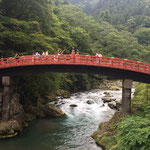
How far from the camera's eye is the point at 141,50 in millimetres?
77875

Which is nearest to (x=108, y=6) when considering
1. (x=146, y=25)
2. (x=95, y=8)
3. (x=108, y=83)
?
(x=95, y=8)

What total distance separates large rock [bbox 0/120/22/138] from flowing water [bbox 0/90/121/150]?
0.70m

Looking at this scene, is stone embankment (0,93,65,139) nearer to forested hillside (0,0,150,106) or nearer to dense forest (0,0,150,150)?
dense forest (0,0,150,150)

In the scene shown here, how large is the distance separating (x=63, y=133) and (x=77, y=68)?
7.91 meters

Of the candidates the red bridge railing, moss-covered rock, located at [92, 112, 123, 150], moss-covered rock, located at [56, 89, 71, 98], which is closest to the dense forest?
moss-covered rock, located at [56, 89, 71, 98]

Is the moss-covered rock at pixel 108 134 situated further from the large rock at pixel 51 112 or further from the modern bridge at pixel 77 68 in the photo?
the large rock at pixel 51 112

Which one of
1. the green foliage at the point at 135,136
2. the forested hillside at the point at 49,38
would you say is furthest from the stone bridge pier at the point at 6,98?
the green foliage at the point at 135,136

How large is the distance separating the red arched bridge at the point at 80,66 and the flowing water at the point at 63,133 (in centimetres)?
726

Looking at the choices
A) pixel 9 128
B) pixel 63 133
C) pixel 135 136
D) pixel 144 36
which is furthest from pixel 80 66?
pixel 144 36

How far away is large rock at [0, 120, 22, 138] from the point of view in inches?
760

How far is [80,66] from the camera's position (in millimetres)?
21234

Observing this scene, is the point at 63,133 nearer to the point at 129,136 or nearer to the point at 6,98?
the point at 6,98

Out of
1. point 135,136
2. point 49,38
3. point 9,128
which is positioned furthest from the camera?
point 49,38

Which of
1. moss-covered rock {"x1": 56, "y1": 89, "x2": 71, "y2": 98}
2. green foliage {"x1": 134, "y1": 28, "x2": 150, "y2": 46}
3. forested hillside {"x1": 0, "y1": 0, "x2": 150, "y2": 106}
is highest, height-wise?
green foliage {"x1": 134, "y1": 28, "x2": 150, "y2": 46}
